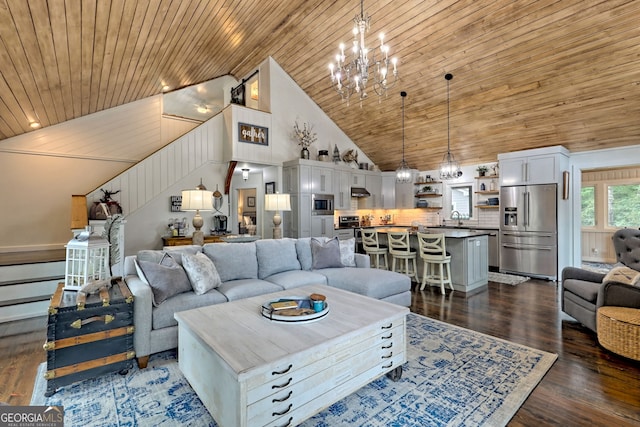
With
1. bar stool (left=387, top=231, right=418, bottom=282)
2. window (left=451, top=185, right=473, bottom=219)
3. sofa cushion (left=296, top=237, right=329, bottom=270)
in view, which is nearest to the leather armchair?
bar stool (left=387, top=231, right=418, bottom=282)

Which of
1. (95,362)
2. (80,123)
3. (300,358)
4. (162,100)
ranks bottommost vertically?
(95,362)

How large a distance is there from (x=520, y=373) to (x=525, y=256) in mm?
4637

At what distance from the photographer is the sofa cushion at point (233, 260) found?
11.5 feet

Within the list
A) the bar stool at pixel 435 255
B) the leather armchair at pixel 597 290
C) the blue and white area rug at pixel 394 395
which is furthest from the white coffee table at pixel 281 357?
the bar stool at pixel 435 255

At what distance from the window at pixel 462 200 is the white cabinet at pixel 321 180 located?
134 inches

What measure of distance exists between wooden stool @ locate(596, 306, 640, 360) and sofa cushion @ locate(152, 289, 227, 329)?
12.0 feet

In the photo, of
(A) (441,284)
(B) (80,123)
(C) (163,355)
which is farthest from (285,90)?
(C) (163,355)

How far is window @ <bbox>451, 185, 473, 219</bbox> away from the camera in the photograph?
7686 mm

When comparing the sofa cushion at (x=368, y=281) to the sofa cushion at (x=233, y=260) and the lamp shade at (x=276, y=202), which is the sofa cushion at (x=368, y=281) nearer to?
the sofa cushion at (x=233, y=260)

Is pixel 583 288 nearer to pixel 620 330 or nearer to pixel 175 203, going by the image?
pixel 620 330

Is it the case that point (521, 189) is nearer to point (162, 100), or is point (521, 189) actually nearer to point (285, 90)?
point (285, 90)

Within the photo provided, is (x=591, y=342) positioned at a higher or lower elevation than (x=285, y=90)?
lower

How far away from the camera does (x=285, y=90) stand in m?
7.05

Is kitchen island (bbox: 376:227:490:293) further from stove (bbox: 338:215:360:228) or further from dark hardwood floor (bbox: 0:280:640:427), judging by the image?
stove (bbox: 338:215:360:228)
